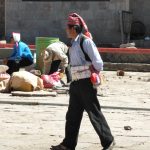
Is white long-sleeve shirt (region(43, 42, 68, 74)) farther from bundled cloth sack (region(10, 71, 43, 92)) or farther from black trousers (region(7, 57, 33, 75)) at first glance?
black trousers (region(7, 57, 33, 75))

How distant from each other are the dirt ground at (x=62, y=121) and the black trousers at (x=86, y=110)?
39 cm

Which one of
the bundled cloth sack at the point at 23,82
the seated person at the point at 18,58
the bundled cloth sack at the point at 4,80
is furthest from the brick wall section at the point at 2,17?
the bundled cloth sack at the point at 23,82

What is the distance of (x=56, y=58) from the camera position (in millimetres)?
15328

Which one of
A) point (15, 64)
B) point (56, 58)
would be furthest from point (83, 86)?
point (15, 64)

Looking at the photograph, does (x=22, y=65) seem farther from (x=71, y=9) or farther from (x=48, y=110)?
(x=71, y=9)

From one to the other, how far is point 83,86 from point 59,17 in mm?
19662

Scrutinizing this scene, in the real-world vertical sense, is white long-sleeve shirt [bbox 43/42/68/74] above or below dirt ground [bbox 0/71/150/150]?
above

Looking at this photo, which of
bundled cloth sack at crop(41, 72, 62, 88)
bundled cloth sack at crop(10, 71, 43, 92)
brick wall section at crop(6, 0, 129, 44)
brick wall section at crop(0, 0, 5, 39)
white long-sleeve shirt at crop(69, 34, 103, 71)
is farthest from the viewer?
brick wall section at crop(0, 0, 5, 39)

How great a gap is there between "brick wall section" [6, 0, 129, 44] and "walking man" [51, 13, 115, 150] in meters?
19.0

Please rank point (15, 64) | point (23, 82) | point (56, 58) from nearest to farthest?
point (23, 82)
point (56, 58)
point (15, 64)

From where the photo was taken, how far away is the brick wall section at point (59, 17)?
26.9m

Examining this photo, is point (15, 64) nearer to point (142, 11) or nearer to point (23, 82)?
point (23, 82)

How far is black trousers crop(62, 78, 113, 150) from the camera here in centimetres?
777

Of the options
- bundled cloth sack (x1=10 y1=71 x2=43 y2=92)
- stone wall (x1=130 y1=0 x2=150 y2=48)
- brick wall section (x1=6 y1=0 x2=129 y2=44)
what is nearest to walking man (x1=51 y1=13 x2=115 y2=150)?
bundled cloth sack (x1=10 y1=71 x2=43 y2=92)
